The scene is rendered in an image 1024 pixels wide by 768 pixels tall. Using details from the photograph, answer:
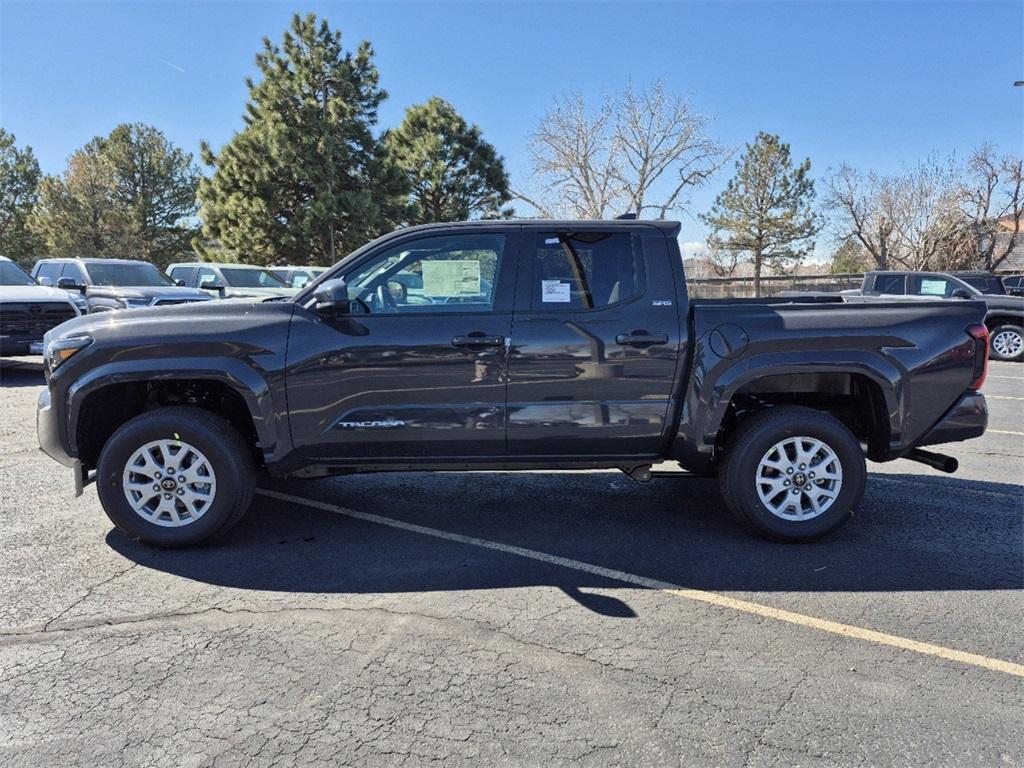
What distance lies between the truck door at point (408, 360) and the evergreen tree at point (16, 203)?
4817 cm

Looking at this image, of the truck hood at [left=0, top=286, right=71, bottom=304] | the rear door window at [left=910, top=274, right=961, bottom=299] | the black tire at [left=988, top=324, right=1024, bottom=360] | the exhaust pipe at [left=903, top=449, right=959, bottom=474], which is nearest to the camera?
the exhaust pipe at [left=903, top=449, right=959, bottom=474]

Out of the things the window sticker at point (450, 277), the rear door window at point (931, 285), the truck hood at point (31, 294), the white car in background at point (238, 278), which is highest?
the white car in background at point (238, 278)

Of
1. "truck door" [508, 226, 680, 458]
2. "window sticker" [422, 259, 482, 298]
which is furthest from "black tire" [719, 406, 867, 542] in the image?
"window sticker" [422, 259, 482, 298]

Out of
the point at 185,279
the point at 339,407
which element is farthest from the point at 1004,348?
the point at 185,279

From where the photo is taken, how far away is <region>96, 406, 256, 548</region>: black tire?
4.12m

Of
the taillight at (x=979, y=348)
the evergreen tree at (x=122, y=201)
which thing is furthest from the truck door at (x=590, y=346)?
the evergreen tree at (x=122, y=201)

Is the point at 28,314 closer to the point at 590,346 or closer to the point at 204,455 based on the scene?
the point at 204,455

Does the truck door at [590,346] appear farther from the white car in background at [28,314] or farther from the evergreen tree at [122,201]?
the evergreen tree at [122,201]

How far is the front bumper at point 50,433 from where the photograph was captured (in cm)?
417

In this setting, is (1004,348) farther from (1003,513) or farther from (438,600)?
(438,600)

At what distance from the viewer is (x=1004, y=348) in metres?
15.0

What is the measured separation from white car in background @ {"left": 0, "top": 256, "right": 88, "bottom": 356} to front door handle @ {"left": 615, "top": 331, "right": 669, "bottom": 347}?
9283 millimetres

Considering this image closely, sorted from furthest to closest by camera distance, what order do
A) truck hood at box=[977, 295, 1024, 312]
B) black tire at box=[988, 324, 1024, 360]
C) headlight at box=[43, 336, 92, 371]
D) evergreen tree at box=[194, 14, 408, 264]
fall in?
evergreen tree at box=[194, 14, 408, 264] → black tire at box=[988, 324, 1024, 360] → truck hood at box=[977, 295, 1024, 312] → headlight at box=[43, 336, 92, 371]

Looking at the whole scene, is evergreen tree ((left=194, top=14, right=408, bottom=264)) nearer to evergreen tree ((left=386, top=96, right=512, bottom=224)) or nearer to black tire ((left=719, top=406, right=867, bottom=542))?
evergreen tree ((left=386, top=96, right=512, bottom=224))
